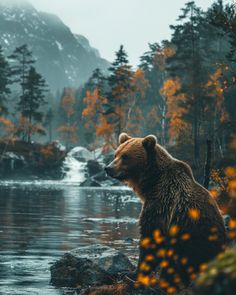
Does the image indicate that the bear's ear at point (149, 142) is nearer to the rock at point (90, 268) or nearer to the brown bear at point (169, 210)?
the brown bear at point (169, 210)

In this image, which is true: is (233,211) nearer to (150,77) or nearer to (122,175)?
(122,175)

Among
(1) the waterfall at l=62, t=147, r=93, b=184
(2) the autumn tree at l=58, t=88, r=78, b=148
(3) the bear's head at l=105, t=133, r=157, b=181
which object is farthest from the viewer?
(2) the autumn tree at l=58, t=88, r=78, b=148

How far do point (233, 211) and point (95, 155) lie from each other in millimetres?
83271

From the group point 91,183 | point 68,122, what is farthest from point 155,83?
point 91,183

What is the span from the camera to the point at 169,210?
7.17 m

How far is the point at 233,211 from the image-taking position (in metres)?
18.6

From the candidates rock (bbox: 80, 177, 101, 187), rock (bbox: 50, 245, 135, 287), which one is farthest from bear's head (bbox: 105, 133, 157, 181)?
rock (bbox: 80, 177, 101, 187)

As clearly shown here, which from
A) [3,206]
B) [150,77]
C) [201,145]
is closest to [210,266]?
[3,206]

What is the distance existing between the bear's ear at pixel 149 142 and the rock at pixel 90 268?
438cm

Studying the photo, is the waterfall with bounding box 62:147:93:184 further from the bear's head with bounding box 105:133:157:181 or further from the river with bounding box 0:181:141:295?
the bear's head with bounding box 105:133:157:181

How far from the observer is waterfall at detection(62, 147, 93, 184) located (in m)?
83.9

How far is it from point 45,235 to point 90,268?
8.65m

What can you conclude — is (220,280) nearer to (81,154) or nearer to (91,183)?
(91,183)

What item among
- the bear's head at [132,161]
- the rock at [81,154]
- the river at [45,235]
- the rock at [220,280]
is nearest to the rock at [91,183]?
Answer: the rock at [81,154]
